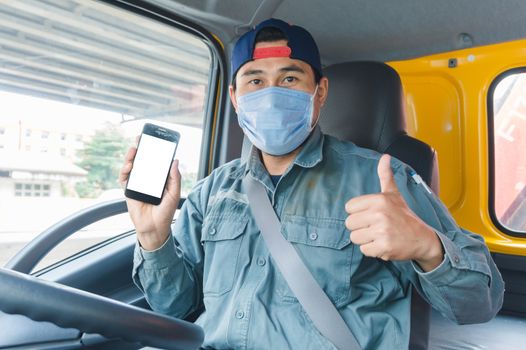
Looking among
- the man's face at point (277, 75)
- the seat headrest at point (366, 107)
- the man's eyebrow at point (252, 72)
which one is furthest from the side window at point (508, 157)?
the man's eyebrow at point (252, 72)

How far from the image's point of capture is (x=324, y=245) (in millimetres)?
1309

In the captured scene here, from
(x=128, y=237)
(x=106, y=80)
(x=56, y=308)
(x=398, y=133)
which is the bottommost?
(x=128, y=237)

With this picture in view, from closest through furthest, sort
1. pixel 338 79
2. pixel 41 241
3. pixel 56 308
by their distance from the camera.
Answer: pixel 56 308 → pixel 41 241 → pixel 338 79

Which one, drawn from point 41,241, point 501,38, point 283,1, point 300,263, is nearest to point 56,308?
point 300,263

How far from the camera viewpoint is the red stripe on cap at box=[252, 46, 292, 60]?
1.47m

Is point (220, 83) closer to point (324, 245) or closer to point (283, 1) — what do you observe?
point (283, 1)

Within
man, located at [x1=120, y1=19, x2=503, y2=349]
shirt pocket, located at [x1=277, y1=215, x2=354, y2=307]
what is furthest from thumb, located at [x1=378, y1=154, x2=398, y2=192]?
shirt pocket, located at [x1=277, y1=215, x2=354, y2=307]

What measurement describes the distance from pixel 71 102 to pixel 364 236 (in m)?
1.22

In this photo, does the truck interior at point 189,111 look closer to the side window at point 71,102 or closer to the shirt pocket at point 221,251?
the side window at point 71,102

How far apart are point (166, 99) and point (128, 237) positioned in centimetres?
58

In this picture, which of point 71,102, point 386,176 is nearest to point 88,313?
point 386,176

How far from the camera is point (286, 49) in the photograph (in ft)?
4.85

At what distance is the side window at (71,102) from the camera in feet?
5.13

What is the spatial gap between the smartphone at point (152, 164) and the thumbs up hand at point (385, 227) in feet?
1.57
